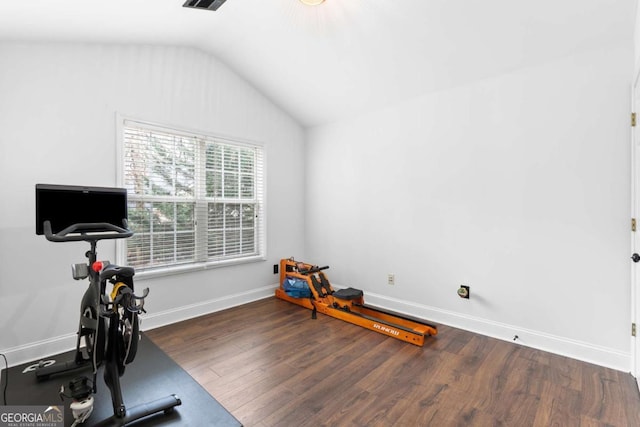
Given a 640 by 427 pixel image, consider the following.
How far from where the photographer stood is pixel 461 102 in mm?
2957

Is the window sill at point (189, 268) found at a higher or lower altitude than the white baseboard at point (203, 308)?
higher

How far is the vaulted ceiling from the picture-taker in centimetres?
213

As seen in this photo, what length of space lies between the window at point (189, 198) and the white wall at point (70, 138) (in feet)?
0.53

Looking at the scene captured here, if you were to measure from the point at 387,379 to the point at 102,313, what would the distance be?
186 centimetres

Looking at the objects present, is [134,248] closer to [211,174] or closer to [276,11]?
[211,174]

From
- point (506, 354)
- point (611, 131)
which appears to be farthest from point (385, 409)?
point (611, 131)

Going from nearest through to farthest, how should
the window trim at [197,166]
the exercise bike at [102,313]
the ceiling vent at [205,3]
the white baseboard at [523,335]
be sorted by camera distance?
the exercise bike at [102,313] < the ceiling vent at [205,3] < the white baseboard at [523,335] < the window trim at [197,166]

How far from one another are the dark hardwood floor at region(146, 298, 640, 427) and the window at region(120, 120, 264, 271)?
2.78 ft

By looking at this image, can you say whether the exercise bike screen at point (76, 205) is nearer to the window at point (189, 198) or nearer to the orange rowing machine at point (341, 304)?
the window at point (189, 198)

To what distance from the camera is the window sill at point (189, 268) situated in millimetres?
2961

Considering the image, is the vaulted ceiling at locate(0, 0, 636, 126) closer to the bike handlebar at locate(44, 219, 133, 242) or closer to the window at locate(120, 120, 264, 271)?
the window at locate(120, 120, 264, 271)

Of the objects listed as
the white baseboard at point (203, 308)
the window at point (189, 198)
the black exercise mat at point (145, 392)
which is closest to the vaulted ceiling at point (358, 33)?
the window at point (189, 198)

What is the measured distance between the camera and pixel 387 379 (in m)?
2.12

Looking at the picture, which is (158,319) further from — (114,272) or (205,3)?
(205,3)
